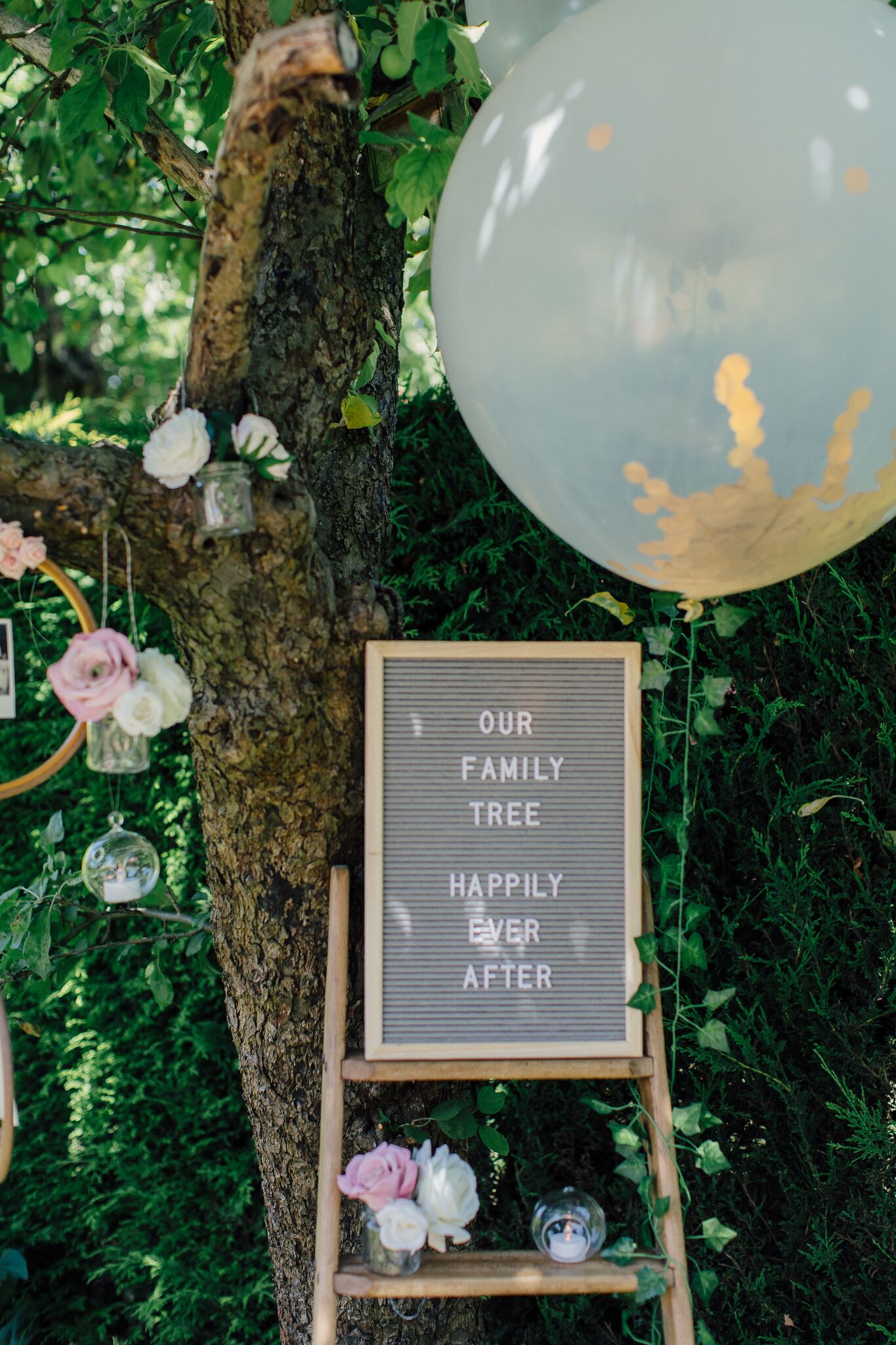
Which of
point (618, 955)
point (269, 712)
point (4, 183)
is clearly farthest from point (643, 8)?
point (4, 183)

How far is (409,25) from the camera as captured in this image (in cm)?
120

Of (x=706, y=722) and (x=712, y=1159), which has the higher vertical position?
(x=706, y=722)

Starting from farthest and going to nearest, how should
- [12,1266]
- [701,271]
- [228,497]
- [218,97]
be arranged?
1. [12,1266]
2. [218,97]
3. [228,497]
4. [701,271]

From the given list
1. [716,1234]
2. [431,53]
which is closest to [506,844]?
[716,1234]

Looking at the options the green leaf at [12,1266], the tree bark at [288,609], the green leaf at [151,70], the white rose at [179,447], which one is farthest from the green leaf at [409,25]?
the green leaf at [12,1266]

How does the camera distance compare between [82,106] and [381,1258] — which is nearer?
[381,1258]

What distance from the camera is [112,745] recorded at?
1.24 metres

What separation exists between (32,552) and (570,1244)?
3.70 feet

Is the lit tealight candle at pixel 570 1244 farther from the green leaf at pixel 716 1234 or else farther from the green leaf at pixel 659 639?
the green leaf at pixel 659 639

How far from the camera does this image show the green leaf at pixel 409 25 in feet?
3.90

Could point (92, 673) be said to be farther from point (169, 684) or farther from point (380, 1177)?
point (380, 1177)

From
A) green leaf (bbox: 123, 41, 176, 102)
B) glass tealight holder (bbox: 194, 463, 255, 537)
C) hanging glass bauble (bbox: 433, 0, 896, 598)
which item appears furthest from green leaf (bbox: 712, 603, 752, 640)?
green leaf (bbox: 123, 41, 176, 102)

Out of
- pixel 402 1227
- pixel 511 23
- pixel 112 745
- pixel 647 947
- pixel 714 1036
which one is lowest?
pixel 402 1227

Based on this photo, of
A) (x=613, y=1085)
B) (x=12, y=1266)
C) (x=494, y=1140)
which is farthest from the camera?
(x=12, y=1266)
